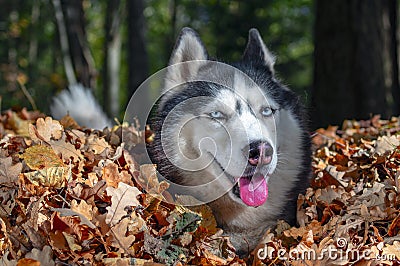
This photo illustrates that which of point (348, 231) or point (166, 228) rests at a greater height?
point (166, 228)

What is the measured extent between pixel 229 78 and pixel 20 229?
1.54 m

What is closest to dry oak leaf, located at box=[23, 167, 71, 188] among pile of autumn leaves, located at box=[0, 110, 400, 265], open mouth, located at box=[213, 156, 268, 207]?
pile of autumn leaves, located at box=[0, 110, 400, 265]

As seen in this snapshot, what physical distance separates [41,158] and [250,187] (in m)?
1.20

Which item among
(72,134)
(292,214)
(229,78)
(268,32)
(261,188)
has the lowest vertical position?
(268,32)

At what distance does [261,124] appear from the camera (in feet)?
10.8

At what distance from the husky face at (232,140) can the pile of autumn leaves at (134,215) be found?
17 centimetres

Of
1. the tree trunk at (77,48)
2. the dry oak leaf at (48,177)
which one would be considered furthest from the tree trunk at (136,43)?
the dry oak leaf at (48,177)

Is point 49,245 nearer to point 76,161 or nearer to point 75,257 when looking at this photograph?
point 75,257

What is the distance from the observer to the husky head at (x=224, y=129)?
3225mm

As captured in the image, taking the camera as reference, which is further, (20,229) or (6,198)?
(6,198)

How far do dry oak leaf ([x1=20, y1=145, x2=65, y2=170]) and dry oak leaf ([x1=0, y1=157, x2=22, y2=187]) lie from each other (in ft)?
0.27

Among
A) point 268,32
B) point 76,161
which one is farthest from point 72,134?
point 268,32

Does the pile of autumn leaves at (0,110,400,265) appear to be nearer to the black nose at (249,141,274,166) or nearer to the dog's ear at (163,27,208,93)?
the black nose at (249,141,274,166)

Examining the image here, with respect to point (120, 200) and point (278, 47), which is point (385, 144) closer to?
point (120, 200)
